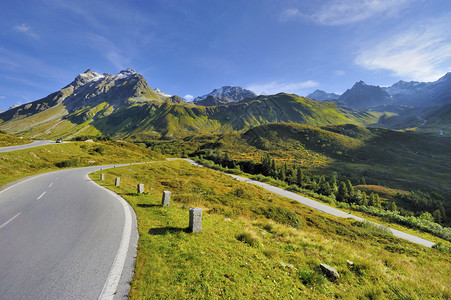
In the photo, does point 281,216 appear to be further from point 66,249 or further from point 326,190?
point 326,190

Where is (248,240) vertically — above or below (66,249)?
below

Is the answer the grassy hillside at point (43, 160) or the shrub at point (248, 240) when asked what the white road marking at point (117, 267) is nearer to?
the shrub at point (248, 240)

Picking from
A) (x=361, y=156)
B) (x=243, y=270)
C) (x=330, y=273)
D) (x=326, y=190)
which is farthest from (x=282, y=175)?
(x=361, y=156)

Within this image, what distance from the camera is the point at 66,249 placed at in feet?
19.2

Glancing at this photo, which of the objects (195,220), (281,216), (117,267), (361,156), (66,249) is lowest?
(361,156)

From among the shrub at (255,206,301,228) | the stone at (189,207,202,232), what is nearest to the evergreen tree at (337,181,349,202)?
the shrub at (255,206,301,228)

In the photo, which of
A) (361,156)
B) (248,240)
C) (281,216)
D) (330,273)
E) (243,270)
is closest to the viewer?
(243,270)

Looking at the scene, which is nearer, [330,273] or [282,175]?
[330,273]

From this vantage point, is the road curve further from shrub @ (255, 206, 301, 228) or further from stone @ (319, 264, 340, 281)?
shrub @ (255, 206, 301, 228)

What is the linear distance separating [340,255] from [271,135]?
17282cm

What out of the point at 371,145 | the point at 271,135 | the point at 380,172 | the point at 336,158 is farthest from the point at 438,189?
the point at 271,135

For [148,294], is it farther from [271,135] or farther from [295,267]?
[271,135]

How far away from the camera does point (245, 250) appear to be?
275 inches

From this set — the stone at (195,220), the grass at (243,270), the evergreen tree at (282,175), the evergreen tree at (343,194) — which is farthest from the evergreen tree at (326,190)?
the stone at (195,220)
